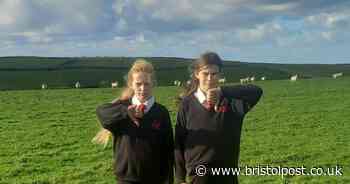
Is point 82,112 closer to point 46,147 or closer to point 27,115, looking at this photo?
Answer: point 27,115

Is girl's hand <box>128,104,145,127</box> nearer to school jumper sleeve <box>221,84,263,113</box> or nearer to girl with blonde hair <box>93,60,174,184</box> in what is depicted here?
girl with blonde hair <box>93,60,174,184</box>

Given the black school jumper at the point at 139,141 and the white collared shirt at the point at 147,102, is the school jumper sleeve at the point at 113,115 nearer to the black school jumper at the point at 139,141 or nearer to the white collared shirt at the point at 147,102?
the black school jumper at the point at 139,141

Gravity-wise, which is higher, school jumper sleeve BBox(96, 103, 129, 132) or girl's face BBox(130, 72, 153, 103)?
girl's face BBox(130, 72, 153, 103)

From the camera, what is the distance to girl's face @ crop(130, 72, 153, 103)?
19.5ft

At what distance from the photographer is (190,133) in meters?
5.91

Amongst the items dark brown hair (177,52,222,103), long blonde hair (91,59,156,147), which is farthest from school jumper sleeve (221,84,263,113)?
long blonde hair (91,59,156,147)

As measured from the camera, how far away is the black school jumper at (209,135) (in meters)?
5.83

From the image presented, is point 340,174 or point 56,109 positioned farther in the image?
point 56,109

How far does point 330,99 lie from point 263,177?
2449 cm

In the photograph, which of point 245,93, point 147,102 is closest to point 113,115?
point 147,102

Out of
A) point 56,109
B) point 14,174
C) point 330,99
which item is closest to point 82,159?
point 14,174

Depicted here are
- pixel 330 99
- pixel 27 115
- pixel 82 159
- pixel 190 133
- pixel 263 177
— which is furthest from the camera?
pixel 330 99

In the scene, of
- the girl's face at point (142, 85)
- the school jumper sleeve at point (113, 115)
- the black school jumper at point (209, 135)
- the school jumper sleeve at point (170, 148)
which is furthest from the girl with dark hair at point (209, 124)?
the school jumper sleeve at point (113, 115)

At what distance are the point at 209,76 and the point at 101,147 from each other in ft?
35.8
